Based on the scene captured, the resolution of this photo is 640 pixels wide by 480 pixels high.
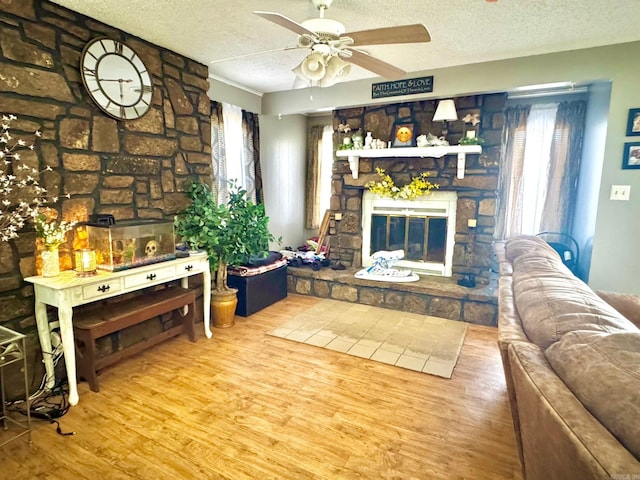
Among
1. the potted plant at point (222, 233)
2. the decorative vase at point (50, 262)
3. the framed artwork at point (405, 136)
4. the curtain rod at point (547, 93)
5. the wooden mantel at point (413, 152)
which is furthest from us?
the framed artwork at point (405, 136)

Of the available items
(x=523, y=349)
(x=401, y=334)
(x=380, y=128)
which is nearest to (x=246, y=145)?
(x=380, y=128)

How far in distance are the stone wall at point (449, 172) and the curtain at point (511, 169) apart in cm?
56

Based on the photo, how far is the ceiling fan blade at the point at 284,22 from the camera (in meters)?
1.71

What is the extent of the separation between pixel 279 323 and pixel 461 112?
9.68 feet

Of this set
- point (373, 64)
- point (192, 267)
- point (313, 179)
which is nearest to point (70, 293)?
point (192, 267)

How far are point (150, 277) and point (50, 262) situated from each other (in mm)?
600

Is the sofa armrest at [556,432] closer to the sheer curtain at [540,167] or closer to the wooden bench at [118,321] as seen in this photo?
the wooden bench at [118,321]

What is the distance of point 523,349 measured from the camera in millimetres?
1218

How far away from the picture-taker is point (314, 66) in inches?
78.5

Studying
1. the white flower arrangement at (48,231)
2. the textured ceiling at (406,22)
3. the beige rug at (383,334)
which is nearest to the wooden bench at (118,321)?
the white flower arrangement at (48,231)

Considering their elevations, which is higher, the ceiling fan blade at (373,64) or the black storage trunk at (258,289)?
the ceiling fan blade at (373,64)

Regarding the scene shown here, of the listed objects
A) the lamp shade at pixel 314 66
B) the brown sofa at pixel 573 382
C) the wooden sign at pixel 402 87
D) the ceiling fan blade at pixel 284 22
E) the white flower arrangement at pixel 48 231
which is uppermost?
the wooden sign at pixel 402 87

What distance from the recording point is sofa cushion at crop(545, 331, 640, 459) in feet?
2.71

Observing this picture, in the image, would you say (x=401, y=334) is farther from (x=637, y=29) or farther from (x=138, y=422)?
(x=637, y=29)
